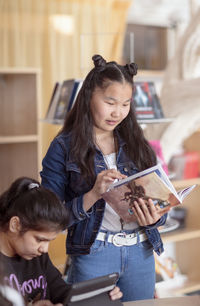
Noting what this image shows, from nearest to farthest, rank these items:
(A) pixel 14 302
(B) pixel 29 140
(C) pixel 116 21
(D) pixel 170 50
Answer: (A) pixel 14 302 → (B) pixel 29 140 → (C) pixel 116 21 → (D) pixel 170 50

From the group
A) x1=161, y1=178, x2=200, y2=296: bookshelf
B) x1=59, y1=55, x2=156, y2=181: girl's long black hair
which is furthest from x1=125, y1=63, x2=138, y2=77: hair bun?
x1=161, y1=178, x2=200, y2=296: bookshelf

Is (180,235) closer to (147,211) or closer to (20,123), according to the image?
(20,123)

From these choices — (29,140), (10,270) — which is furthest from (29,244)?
(29,140)

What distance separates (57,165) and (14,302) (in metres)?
0.52

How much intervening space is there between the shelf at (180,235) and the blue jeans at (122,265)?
1.11m

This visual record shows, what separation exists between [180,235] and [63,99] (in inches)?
37.5

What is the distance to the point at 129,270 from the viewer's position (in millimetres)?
1345

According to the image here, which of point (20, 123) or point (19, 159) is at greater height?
point (20, 123)

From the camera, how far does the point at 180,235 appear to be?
2514 mm

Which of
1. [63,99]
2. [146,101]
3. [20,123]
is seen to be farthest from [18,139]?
[146,101]

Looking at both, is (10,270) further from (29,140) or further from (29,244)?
(29,140)

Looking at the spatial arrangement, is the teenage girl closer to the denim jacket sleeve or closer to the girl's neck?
the denim jacket sleeve

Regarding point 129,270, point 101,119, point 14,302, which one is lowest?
point 129,270

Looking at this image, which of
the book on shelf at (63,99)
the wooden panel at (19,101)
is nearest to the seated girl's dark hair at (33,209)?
the book on shelf at (63,99)
